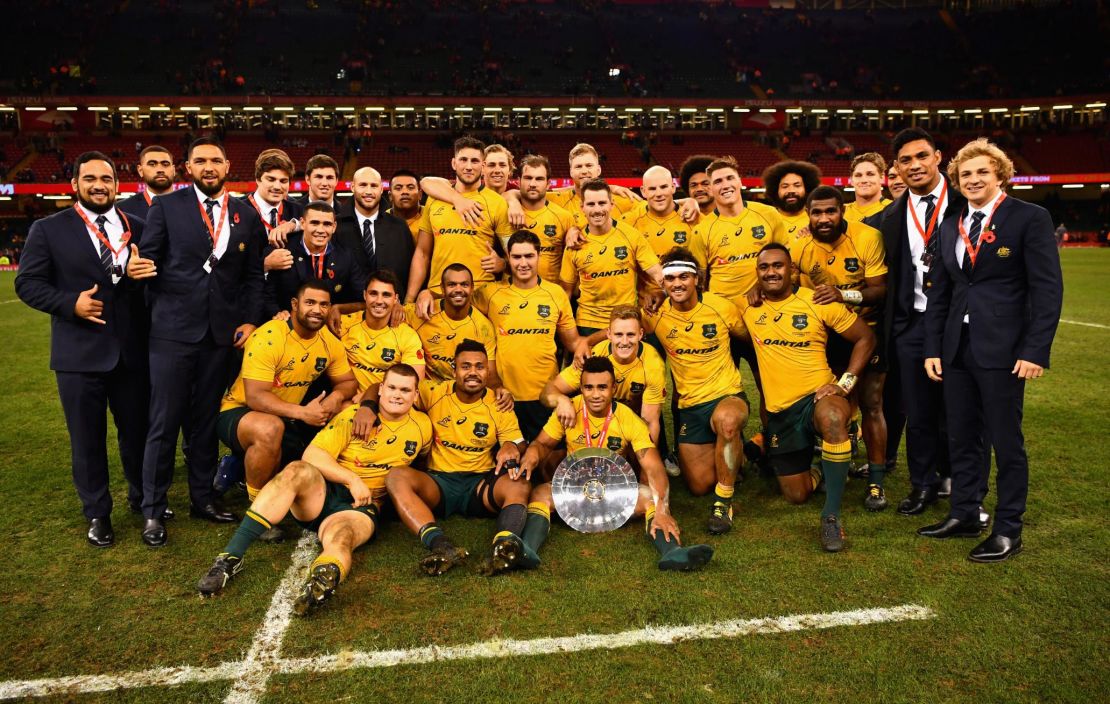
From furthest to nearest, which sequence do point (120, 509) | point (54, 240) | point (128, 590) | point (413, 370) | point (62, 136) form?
point (62, 136), point (120, 509), point (413, 370), point (54, 240), point (128, 590)

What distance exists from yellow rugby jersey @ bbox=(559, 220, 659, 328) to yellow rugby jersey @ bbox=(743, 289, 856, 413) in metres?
1.15

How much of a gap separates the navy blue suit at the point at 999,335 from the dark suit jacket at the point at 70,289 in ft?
16.6

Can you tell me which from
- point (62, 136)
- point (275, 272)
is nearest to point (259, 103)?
point (62, 136)

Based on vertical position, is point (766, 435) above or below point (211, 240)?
below

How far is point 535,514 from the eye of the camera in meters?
4.34

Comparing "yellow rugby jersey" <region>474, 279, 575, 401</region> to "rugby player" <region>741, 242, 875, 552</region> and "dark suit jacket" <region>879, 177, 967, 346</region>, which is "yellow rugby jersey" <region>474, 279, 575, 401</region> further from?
"dark suit jacket" <region>879, 177, 967, 346</region>

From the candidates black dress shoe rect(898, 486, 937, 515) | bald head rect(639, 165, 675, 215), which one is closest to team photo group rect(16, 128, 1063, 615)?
black dress shoe rect(898, 486, 937, 515)

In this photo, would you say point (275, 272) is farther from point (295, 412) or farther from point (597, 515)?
point (597, 515)

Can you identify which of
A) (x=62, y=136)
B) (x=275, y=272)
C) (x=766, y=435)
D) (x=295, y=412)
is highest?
(x=62, y=136)

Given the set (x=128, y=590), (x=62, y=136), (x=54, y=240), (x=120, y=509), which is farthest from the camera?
(x=62, y=136)

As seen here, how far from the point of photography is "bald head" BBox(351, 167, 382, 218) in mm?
5543

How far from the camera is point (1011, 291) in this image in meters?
3.90

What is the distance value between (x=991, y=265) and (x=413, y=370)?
345 centimetres

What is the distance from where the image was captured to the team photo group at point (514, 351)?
13.2ft
